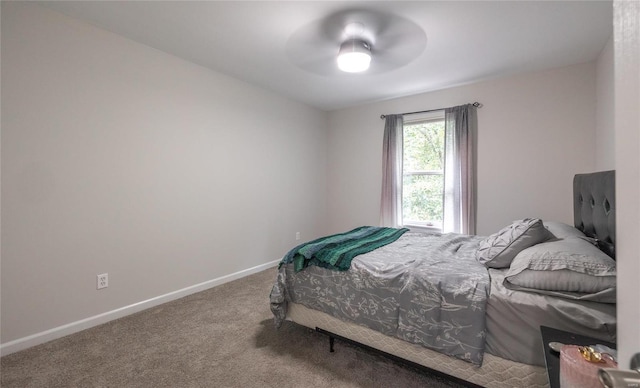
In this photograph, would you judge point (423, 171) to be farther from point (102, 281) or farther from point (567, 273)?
point (102, 281)

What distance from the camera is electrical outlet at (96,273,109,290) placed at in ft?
7.26

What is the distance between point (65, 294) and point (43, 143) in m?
1.17

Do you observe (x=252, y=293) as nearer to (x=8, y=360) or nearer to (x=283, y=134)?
(x=8, y=360)

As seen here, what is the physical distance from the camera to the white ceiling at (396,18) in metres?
1.91

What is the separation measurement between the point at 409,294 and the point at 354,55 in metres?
1.90

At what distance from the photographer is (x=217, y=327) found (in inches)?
85.8

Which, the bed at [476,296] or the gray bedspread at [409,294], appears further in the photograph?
the gray bedspread at [409,294]

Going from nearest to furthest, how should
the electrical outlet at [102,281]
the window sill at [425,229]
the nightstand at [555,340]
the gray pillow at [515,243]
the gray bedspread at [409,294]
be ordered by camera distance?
1. the nightstand at [555,340]
2. the gray bedspread at [409,294]
3. the gray pillow at [515,243]
4. the electrical outlet at [102,281]
5. the window sill at [425,229]

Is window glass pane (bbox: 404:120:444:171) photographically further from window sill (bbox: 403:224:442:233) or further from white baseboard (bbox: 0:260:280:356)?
white baseboard (bbox: 0:260:280:356)

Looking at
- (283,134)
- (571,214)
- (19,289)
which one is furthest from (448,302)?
(283,134)

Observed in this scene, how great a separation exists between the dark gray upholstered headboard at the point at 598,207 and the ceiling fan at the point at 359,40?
1.70 m

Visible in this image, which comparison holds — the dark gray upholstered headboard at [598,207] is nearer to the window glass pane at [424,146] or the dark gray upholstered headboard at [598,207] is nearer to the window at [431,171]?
the window at [431,171]

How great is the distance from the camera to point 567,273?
4.18 ft

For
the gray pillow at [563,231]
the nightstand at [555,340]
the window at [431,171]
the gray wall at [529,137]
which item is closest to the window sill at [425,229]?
the window at [431,171]
